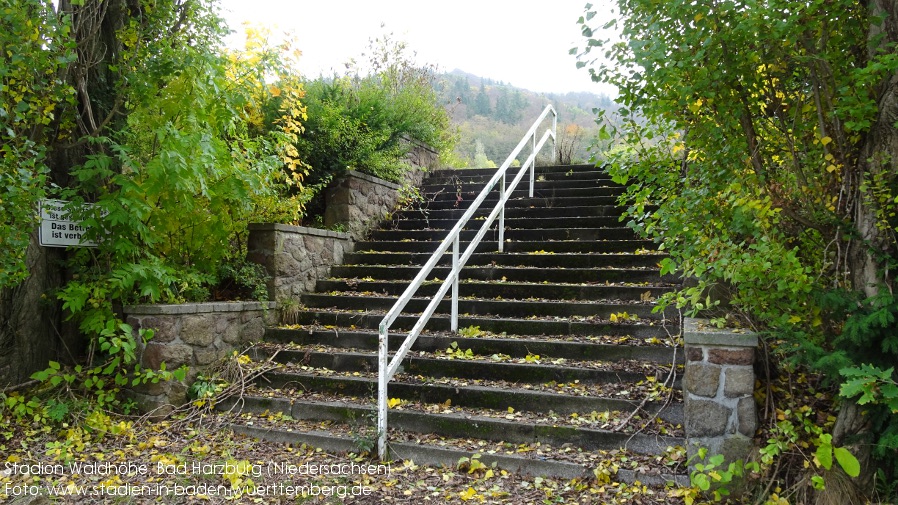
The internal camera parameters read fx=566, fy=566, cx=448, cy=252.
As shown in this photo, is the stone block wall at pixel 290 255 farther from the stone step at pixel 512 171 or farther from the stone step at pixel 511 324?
the stone step at pixel 512 171

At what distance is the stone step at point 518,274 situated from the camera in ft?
16.3

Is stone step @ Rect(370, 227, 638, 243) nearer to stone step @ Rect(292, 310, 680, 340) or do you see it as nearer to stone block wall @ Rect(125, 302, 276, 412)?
stone step @ Rect(292, 310, 680, 340)

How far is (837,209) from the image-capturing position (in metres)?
2.84

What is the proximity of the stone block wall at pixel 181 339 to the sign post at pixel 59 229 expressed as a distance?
2.16 feet

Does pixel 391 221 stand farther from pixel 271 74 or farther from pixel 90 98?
pixel 90 98

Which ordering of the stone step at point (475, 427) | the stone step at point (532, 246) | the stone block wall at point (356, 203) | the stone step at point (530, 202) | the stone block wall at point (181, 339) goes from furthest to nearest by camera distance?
1. the stone step at point (530, 202)
2. the stone block wall at point (356, 203)
3. the stone step at point (532, 246)
4. the stone block wall at point (181, 339)
5. the stone step at point (475, 427)

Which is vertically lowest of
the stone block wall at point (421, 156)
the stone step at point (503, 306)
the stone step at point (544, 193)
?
the stone step at point (503, 306)

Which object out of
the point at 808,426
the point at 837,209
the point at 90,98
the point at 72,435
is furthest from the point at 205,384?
the point at 837,209

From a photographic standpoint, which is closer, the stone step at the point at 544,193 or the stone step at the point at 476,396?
the stone step at the point at 476,396

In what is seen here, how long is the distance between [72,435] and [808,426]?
4.35 m

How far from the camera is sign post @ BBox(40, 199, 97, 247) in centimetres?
414

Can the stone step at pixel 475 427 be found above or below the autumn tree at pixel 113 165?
below

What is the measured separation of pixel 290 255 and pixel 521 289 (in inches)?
88.5

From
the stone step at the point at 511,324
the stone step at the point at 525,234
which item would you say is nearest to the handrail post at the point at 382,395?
the stone step at the point at 511,324
